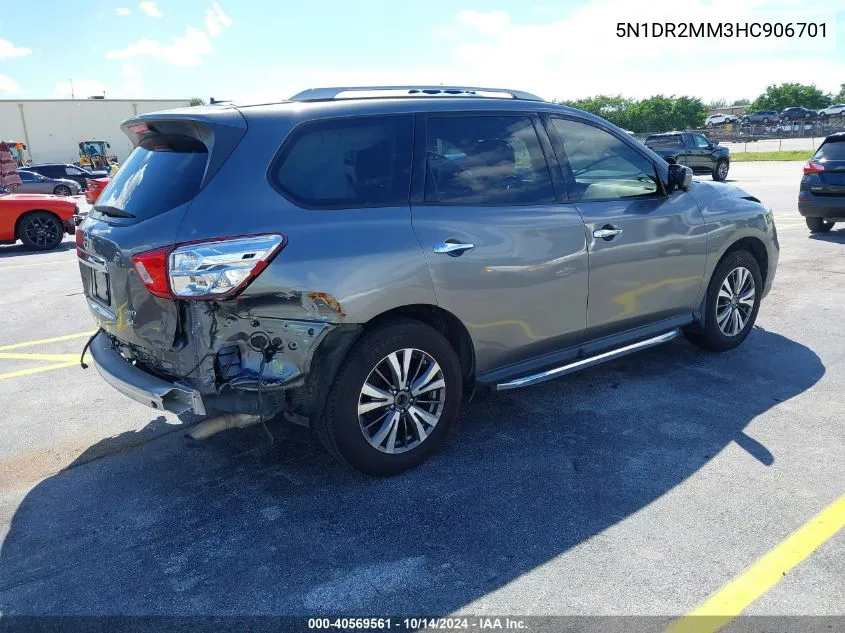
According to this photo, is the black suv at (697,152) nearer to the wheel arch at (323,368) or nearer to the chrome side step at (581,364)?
the chrome side step at (581,364)

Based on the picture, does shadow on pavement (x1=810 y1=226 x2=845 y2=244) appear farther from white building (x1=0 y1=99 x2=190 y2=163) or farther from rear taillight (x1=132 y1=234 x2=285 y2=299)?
white building (x1=0 y1=99 x2=190 y2=163)

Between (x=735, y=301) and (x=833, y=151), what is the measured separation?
741cm

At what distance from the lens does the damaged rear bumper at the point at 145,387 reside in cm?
343

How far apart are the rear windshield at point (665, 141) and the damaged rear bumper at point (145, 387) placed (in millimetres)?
24760

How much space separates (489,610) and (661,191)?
3292 mm

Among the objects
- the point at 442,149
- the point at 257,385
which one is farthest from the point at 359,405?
the point at 442,149

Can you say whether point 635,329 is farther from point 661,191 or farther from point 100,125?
point 100,125

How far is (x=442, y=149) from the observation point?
402 cm

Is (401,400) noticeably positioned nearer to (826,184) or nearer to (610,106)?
(826,184)

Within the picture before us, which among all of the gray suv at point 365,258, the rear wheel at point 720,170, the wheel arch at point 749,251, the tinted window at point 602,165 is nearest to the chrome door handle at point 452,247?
the gray suv at point 365,258

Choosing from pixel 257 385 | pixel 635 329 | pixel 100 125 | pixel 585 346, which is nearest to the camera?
pixel 257 385

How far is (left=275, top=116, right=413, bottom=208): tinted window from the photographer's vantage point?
3.56m

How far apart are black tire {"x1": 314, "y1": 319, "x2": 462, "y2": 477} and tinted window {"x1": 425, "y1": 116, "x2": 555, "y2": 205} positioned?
760 mm

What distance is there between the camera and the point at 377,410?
3.80 metres
